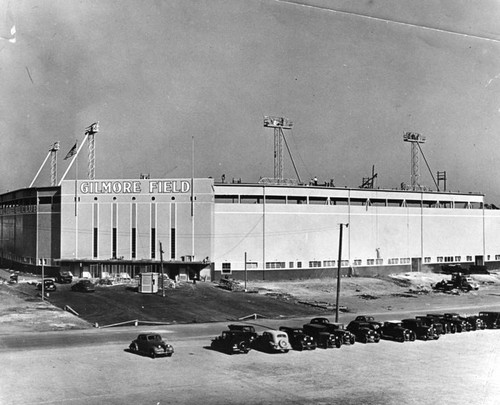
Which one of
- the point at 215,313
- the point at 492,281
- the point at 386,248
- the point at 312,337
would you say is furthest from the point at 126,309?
the point at 492,281

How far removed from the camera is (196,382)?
95.0 ft

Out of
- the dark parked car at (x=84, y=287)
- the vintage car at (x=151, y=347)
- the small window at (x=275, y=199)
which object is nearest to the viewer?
the vintage car at (x=151, y=347)

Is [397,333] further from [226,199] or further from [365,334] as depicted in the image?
[226,199]

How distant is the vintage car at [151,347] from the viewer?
34594 millimetres

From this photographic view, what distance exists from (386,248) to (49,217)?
5458cm

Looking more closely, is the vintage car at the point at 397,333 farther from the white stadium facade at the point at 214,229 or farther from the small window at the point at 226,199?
the small window at the point at 226,199

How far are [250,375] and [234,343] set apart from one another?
6006 mm

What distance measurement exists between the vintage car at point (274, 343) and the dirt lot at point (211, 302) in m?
14.4

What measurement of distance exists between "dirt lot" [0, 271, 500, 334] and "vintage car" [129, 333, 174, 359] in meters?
12.6

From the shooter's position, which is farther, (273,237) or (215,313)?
(273,237)

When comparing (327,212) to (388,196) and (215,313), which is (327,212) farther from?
(215,313)

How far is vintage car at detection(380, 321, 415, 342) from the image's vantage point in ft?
139

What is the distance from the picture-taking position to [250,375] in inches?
1208

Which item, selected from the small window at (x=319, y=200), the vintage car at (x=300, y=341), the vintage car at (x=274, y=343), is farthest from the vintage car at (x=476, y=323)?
the small window at (x=319, y=200)
